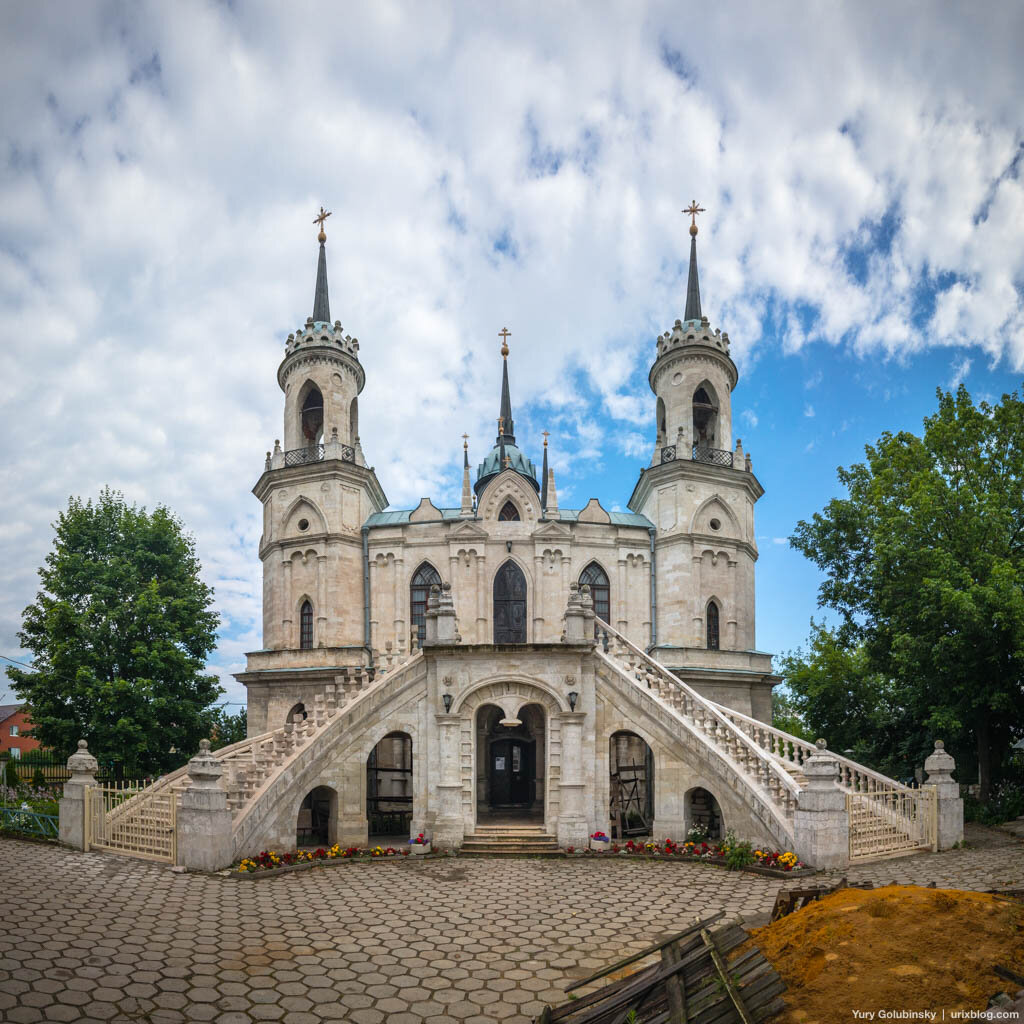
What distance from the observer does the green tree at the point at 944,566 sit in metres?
20.8

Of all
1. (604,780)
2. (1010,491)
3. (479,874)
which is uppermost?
(1010,491)

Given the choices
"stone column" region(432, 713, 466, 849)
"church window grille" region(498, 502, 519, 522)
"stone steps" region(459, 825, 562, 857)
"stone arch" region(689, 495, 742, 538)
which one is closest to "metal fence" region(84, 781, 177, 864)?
"stone column" region(432, 713, 466, 849)

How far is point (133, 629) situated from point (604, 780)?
708 inches

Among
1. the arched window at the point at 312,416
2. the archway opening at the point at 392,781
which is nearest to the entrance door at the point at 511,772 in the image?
the archway opening at the point at 392,781

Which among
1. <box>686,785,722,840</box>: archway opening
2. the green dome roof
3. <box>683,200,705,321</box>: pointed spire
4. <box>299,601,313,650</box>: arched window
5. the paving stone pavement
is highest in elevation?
<box>683,200,705,321</box>: pointed spire

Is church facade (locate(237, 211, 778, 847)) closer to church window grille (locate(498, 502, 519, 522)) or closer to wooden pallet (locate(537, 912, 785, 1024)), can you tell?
church window grille (locate(498, 502, 519, 522))

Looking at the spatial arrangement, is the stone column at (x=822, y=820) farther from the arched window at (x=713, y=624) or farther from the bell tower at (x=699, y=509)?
the arched window at (x=713, y=624)

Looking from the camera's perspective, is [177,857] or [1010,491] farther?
[1010,491]

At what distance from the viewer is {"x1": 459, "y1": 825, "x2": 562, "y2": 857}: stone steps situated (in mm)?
18234

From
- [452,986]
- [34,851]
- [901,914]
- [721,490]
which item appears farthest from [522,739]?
[901,914]

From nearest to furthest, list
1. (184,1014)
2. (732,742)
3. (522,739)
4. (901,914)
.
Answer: (901,914) → (184,1014) → (732,742) → (522,739)

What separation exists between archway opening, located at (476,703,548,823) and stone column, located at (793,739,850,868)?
1072 cm

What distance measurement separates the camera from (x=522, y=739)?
26.4m

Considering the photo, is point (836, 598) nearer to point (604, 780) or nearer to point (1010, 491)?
point (1010, 491)
